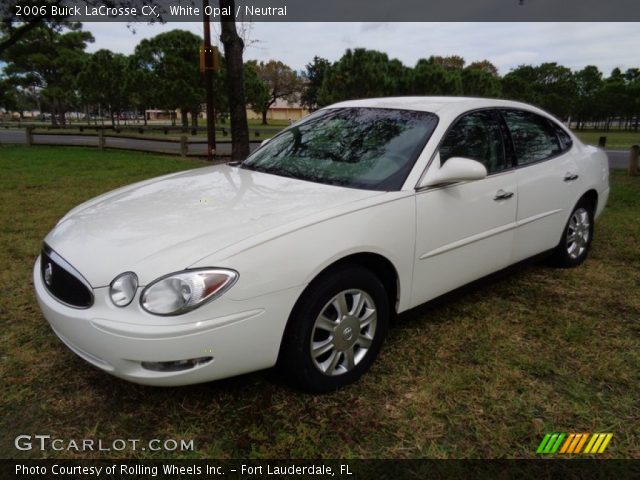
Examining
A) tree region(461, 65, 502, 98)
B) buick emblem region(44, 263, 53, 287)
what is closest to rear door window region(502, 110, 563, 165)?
buick emblem region(44, 263, 53, 287)

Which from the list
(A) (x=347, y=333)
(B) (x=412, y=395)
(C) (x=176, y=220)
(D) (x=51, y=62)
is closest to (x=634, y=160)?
(B) (x=412, y=395)

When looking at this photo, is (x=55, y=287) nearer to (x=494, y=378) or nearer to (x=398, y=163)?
(x=398, y=163)

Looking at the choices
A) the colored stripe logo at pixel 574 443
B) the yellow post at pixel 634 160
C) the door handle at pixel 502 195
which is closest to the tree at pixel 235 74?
the door handle at pixel 502 195

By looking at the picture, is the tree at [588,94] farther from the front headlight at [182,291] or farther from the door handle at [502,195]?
the front headlight at [182,291]

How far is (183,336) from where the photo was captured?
6.81ft

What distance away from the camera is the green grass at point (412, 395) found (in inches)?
91.0

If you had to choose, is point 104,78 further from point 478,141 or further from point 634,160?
point 478,141

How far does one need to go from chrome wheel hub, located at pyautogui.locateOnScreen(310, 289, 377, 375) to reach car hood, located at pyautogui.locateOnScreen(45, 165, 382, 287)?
50cm

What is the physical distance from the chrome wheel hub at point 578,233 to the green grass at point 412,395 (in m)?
0.65

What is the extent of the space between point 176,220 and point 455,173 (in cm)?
157

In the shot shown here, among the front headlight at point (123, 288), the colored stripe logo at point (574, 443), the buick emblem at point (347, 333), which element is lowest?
the colored stripe logo at point (574, 443)

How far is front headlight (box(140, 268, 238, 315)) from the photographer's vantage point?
2094 mm

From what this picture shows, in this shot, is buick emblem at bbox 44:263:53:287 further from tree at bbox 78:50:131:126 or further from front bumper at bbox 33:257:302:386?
tree at bbox 78:50:131:126

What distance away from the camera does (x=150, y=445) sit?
2264mm
